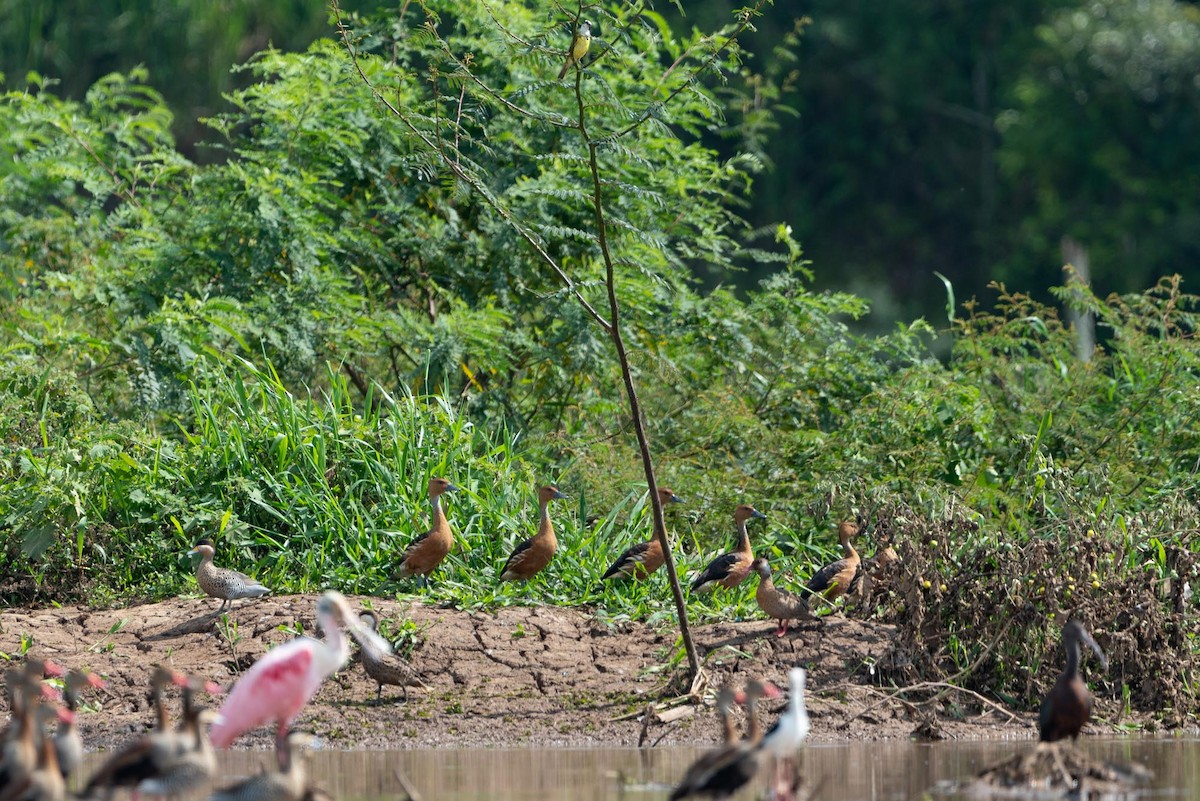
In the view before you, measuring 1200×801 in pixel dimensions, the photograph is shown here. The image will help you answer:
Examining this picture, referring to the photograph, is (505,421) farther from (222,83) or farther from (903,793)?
(222,83)

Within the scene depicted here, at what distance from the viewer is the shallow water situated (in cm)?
732

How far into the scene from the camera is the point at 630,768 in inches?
324

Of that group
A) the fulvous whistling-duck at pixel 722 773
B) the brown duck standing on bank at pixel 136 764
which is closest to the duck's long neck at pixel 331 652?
the brown duck standing on bank at pixel 136 764

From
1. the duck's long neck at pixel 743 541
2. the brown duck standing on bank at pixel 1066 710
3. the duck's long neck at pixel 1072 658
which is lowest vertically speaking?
the brown duck standing on bank at pixel 1066 710

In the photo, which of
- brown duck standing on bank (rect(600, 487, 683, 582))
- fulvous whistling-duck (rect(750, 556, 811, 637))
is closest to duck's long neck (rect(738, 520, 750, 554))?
brown duck standing on bank (rect(600, 487, 683, 582))

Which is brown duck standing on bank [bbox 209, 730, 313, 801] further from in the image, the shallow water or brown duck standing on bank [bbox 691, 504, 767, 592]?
brown duck standing on bank [bbox 691, 504, 767, 592]

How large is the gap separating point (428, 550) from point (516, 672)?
1139 mm

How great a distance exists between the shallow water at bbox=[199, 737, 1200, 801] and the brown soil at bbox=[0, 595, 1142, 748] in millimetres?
301

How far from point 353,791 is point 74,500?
190 inches

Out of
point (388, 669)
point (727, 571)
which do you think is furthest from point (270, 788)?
point (727, 571)

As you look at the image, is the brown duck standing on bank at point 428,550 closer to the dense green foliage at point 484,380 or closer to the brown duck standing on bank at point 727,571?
the dense green foliage at point 484,380

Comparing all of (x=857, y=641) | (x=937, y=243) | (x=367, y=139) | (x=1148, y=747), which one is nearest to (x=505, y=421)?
(x=367, y=139)

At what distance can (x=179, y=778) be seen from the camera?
671 cm

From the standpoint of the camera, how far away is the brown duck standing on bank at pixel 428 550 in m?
11.0
